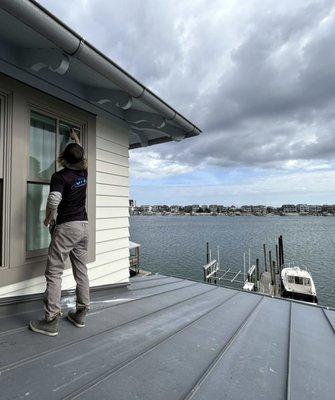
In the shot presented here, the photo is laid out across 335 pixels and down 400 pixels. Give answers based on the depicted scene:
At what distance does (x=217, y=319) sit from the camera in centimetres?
316

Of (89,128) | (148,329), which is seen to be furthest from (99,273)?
(89,128)

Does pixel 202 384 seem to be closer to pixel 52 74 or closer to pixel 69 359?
pixel 69 359

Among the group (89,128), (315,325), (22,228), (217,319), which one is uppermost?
(89,128)

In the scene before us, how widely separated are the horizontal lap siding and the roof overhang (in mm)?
427

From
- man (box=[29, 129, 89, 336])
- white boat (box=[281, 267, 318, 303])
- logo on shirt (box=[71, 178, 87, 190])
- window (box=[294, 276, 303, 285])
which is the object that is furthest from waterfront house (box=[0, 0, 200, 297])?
window (box=[294, 276, 303, 285])

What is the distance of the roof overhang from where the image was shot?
6.90 ft

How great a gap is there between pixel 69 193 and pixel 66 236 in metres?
0.42

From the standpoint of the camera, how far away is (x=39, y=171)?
305 centimetres

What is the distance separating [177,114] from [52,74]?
174cm

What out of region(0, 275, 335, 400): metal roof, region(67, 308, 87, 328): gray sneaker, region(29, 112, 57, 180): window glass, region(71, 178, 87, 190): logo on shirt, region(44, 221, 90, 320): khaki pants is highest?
region(29, 112, 57, 180): window glass

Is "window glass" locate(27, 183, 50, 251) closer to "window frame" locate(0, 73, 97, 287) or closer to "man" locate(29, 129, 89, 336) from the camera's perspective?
"window frame" locate(0, 73, 97, 287)

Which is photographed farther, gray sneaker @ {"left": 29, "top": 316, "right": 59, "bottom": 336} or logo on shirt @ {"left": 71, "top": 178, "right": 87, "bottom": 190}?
logo on shirt @ {"left": 71, "top": 178, "right": 87, "bottom": 190}

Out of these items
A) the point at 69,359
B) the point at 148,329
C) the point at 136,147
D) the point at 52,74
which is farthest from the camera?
the point at 136,147

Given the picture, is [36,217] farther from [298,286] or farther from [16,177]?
[298,286]
